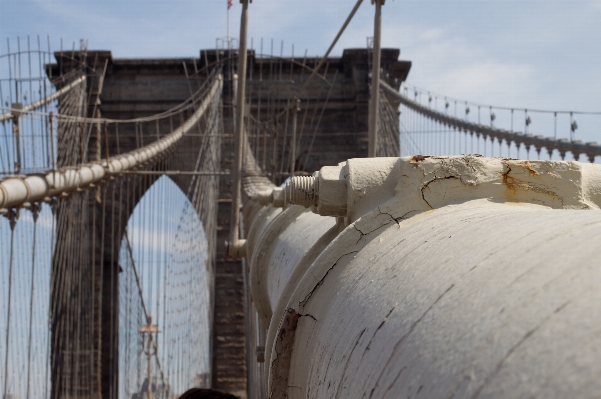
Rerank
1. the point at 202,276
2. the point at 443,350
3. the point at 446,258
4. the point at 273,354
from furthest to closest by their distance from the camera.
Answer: the point at 202,276
the point at 273,354
the point at 446,258
the point at 443,350

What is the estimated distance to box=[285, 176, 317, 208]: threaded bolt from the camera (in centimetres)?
107

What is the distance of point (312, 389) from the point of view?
0.76 metres

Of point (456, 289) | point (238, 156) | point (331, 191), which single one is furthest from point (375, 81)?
point (456, 289)

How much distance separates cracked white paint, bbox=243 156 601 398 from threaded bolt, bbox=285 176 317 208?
0.20 ft

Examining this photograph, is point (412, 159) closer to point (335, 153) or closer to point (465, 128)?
point (465, 128)

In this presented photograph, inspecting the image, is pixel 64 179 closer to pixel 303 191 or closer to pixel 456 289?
pixel 303 191

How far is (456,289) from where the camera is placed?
512 millimetres

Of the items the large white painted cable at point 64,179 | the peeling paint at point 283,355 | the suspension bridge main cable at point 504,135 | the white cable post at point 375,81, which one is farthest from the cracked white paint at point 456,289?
the suspension bridge main cable at point 504,135

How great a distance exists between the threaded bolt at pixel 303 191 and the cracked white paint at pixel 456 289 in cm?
6

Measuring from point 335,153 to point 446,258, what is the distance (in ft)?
38.6

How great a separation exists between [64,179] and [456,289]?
13.3 ft

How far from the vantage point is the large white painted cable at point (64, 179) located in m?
3.19

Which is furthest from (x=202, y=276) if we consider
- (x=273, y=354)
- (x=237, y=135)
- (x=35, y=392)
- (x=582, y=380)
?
(x=582, y=380)

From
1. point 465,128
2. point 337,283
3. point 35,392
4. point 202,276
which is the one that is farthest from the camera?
point 202,276
